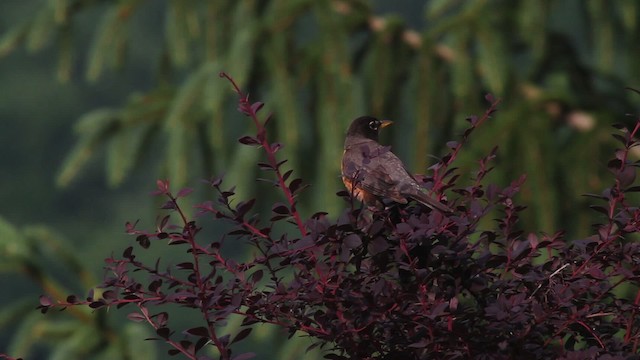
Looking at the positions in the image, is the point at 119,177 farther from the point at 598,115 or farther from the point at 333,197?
the point at 598,115

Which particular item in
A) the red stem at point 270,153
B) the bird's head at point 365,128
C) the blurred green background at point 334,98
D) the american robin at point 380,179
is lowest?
the blurred green background at point 334,98

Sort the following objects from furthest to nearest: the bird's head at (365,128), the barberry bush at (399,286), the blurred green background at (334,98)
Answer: the blurred green background at (334,98) < the bird's head at (365,128) < the barberry bush at (399,286)

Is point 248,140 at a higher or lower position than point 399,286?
higher

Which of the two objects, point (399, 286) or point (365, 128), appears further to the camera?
point (365, 128)

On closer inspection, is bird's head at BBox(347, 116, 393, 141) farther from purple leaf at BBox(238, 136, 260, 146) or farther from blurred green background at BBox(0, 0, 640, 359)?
blurred green background at BBox(0, 0, 640, 359)

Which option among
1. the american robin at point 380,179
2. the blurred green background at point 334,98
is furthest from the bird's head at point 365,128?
the blurred green background at point 334,98

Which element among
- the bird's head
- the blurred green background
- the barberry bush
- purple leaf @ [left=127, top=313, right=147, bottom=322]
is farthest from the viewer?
the blurred green background

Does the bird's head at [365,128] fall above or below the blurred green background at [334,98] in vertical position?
above

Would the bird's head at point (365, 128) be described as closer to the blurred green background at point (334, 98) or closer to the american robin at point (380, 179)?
the american robin at point (380, 179)

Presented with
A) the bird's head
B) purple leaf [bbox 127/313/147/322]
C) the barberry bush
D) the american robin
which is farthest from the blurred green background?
the barberry bush

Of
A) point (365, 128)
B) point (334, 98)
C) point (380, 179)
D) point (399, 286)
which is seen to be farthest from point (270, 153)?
point (334, 98)

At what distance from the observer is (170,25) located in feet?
28.6

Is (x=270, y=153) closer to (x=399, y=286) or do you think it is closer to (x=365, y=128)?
(x=399, y=286)

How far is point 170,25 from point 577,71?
2.71 m
